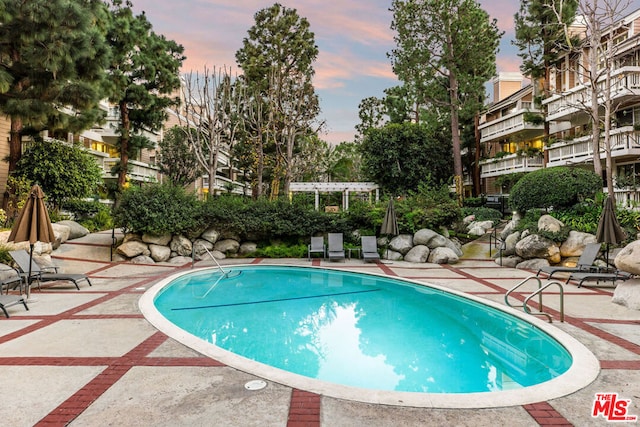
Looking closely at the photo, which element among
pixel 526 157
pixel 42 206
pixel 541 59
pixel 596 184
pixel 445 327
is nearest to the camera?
pixel 445 327

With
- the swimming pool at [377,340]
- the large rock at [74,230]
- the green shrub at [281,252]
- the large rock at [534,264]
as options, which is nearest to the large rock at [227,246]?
the green shrub at [281,252]

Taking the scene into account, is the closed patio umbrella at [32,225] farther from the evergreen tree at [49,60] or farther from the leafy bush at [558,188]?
the leafy bush at [558,188]

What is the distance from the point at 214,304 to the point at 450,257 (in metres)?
9.93

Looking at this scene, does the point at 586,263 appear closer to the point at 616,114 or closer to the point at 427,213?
the point at 427,213

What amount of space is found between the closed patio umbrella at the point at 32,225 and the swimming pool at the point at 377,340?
2.72 meters

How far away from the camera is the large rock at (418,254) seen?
16.0 m

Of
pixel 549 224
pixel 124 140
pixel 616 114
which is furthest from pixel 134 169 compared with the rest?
pixel 616 114

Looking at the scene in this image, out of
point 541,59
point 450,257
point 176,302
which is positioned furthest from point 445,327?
point 541,59

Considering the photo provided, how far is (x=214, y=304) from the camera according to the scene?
932 cm

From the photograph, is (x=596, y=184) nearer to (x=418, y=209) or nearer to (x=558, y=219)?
(x=558, y=219)

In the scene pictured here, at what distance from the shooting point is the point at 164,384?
4.34m

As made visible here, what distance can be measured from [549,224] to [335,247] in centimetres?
809

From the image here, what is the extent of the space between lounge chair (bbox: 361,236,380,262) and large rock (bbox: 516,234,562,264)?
5369 millimetres

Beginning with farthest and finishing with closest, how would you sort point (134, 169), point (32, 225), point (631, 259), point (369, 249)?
1. point (134, 169)
2. point (369, 249)
3. point (32, 225)
4. point (631, 259)
